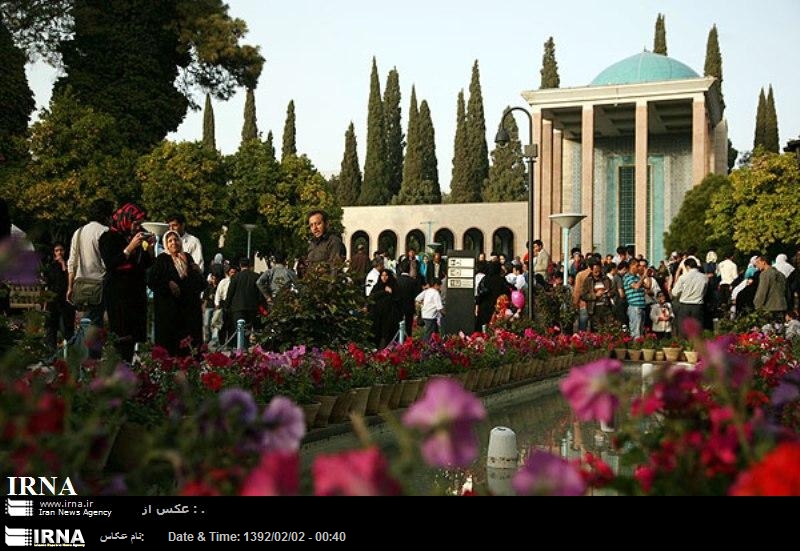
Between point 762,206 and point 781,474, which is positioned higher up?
point 762,206

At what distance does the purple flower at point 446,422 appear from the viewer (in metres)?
1.27

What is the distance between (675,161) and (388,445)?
46.1m

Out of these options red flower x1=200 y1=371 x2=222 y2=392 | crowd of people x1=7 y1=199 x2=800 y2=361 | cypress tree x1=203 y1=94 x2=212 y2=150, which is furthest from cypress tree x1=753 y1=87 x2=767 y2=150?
red flower x1=200 y1=371 x2=222 y2=392

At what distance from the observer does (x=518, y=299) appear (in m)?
18.2

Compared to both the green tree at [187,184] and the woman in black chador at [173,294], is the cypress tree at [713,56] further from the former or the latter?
the woman in black chador at [173,294]

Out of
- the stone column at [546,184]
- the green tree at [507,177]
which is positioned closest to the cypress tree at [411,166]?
the green tree at [507,177]

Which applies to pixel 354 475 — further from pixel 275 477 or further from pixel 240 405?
pixel 240 405

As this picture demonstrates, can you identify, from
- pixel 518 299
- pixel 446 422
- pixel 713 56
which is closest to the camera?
pixel 446 422

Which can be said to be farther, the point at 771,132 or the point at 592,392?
the point at 771,132

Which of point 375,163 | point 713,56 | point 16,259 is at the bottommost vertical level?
point 16,259

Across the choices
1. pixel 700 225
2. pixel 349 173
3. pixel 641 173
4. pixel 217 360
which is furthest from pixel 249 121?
pixel 217 360

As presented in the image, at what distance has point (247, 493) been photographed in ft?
4.13

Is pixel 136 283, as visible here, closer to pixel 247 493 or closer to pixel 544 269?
pixel 247 493
